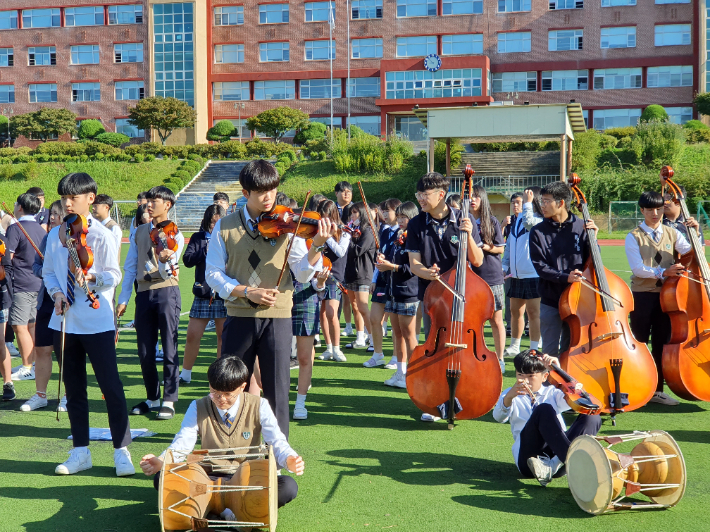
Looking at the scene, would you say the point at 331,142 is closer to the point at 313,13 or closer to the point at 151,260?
the point at 313,13

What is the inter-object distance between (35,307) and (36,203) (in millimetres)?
1010

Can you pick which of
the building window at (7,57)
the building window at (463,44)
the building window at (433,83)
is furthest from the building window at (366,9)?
the building window at (7,57)

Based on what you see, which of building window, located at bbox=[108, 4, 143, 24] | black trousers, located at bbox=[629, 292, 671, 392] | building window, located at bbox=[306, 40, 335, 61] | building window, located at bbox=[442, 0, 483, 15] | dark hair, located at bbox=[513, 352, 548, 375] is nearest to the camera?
dark hair, located at bbox=[513, 352, 548, 375]

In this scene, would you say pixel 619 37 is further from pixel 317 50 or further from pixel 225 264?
pixel 225 264

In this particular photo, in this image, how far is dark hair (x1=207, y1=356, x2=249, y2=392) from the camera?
367 cm

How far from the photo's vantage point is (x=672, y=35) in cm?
4544

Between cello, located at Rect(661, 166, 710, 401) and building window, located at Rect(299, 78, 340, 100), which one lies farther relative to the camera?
building window, located at Rect(299, 78, 340, 100)

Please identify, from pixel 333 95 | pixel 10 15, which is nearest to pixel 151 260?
pixel 333 95

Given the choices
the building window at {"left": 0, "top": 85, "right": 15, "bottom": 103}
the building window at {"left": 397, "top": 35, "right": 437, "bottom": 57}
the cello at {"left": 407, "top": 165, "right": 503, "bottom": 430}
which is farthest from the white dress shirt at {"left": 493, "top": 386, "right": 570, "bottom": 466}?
the building window at {"left": 0, "top": 85, "right": 15, "bottom": 103}

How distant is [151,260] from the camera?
5.85 metres

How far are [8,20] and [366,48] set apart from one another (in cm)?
2694

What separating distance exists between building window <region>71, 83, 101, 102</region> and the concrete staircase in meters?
16.7

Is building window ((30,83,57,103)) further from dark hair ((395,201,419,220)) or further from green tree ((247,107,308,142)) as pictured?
dark hair ((395,201,419,220))

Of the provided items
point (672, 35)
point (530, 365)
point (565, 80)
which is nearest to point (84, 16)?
point (565, 80)
